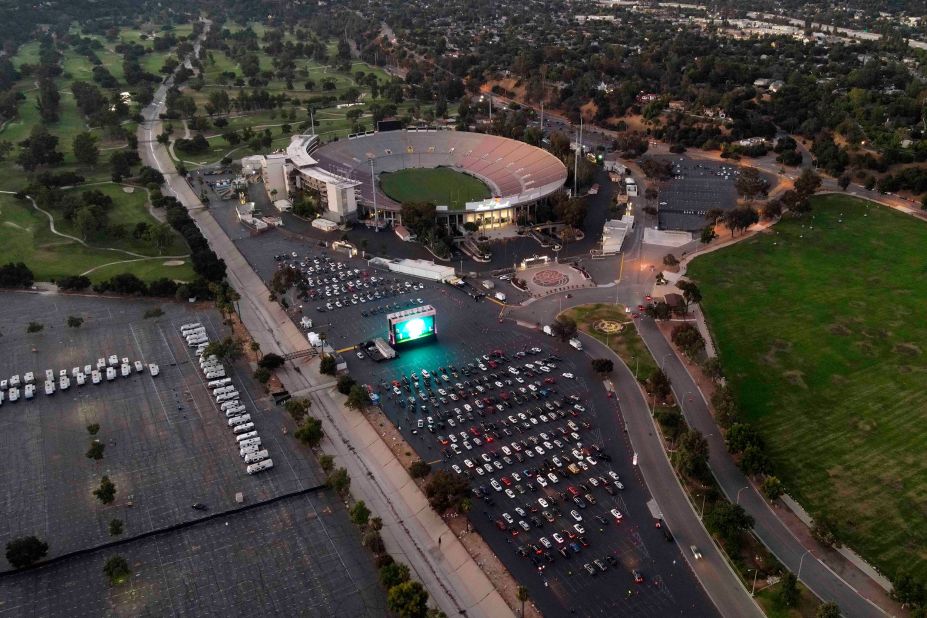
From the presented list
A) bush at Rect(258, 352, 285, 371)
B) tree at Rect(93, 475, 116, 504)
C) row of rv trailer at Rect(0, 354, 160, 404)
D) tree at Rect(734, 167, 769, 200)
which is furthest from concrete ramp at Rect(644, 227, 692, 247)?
tree at Rect(93, 475, 116, 504)

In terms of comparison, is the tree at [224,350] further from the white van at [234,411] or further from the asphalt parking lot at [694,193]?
the asphalt parking lot at [694,193]

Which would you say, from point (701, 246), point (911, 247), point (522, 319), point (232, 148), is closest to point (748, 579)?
point (522, 319)

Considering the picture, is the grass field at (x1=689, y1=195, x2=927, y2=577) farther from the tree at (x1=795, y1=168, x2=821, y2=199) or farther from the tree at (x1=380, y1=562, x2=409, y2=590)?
the tree at (x1=380, y1=562, x2=409, y2=590)

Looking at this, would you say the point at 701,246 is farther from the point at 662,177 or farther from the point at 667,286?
the point at 662,177

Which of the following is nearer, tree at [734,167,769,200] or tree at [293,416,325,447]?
tree at [293,416,325,447]

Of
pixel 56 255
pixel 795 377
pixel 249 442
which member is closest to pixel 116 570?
pixel 249 442

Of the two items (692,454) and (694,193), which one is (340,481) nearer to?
(692,454)

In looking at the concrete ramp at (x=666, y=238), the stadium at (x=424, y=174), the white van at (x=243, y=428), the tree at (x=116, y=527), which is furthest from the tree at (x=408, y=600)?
the concrete ramp at (x=666, y=238)
